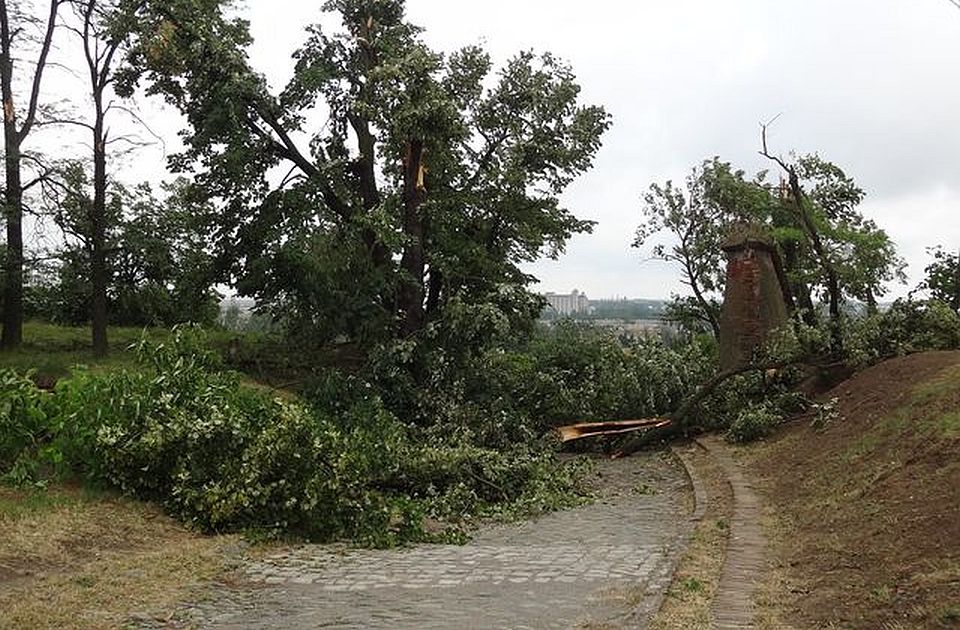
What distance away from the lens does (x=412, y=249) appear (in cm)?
1861

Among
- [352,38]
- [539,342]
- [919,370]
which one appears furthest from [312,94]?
[919,370]

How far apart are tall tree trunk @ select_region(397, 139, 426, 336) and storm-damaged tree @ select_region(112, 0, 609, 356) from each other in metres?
0.04

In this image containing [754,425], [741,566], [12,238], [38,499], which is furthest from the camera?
[12,238]

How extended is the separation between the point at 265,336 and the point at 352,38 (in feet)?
24.3

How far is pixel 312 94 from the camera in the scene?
64.2 feet

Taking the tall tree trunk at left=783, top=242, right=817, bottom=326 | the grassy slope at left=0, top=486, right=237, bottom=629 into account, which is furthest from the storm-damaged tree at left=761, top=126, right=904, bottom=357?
the grassy slope at left=0, top=486, right=237, bottom=629

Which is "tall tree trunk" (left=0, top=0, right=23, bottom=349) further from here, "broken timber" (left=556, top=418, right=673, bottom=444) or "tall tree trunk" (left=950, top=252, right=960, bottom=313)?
"tall tree trunk" (left=950, top=252, right=960, bottom=313)

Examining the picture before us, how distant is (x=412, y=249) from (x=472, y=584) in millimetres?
12614

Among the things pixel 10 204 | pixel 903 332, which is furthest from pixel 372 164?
pixel 903 332

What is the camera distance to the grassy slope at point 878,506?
514cm

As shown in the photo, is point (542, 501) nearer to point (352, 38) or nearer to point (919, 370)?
point (919, 370)

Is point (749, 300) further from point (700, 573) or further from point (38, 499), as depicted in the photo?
point (38, 499)

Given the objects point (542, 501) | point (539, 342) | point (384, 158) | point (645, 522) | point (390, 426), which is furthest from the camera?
point (539, 342)

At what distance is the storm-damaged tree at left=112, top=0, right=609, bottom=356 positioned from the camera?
17.5 metres
